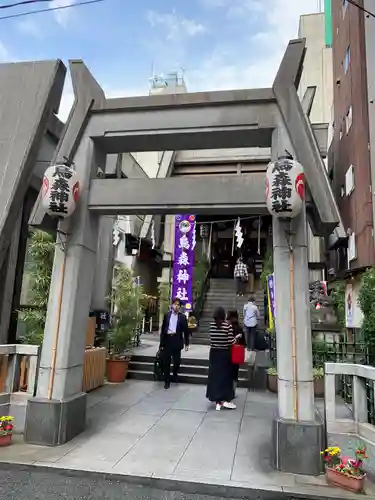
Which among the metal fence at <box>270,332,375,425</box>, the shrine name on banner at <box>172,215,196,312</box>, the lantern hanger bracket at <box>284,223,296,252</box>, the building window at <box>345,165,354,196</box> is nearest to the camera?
→ the lantern hanger bracket at <box>284,223,296,252</box>

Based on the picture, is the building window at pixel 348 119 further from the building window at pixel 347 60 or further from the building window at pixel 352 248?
the building window at pixel 352 248

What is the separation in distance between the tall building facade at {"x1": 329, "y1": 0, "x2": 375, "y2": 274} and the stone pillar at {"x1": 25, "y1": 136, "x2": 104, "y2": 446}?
795cm

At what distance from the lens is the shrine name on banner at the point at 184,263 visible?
15875mm

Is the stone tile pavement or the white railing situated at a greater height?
the white railing

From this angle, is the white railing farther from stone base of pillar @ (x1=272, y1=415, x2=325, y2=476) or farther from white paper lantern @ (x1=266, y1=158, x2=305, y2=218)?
white paper lantern @ (x1=266, y1=158, x2=305, y2=218)

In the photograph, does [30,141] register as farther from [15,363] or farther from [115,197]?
[15,363]

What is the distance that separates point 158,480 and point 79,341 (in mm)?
2469

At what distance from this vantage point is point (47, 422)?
5301 millimetres

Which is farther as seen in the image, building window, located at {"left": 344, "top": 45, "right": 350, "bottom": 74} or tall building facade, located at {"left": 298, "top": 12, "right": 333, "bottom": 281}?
tall building facade, located at {"left": 298, "top": 12, "right": 333, "bottom": 281}

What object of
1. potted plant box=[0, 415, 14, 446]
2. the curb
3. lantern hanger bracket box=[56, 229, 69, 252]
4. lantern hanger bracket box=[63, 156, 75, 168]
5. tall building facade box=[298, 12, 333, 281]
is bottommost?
the curb

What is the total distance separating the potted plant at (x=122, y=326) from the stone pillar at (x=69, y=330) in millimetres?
3631

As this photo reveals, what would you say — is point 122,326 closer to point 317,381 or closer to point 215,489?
point 317,381

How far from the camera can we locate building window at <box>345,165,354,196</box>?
12.6 meters

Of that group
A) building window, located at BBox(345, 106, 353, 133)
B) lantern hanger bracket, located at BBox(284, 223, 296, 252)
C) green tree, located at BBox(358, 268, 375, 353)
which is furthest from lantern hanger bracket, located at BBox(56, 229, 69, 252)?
building window, located at BBox(345, 106, 353, 133)
